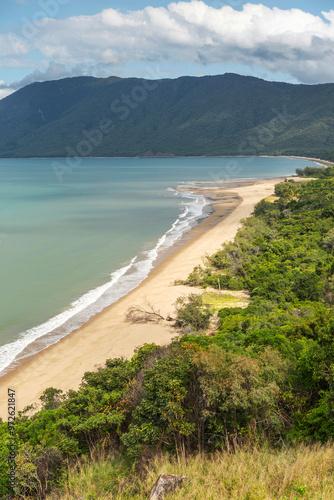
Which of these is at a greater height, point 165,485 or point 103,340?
point 165,485

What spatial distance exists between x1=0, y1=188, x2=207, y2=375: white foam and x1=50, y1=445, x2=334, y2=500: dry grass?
10955 millimetres

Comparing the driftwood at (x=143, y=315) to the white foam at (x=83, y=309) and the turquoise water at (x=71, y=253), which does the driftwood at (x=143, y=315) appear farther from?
the turquoise water at (x=71, y=253)

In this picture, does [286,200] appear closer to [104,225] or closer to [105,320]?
[104,225]

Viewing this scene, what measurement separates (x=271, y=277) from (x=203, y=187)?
71.4 m

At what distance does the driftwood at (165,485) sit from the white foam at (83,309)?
1223 cm

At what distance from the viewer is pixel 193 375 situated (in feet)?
32.9

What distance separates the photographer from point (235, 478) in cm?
738

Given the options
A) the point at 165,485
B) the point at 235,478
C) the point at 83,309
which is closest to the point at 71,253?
the point at 83,309

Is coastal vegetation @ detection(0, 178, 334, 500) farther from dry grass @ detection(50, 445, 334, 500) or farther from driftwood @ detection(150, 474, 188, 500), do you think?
driftwood @ detection(150, 474, 188, 500)

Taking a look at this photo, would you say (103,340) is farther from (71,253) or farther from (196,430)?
(71,253)

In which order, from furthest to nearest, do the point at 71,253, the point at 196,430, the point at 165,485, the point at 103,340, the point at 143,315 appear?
the point at 71,253 → the point at 143,315 → the point at 103,340 → the point at 196,430 → the point at 165,485

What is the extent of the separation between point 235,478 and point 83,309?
18.0 meters

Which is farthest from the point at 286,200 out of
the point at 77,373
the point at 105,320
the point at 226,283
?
the point at 77,373

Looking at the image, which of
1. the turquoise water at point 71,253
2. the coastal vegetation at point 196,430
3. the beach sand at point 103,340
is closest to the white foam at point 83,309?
the turquoise water at point 71,253
